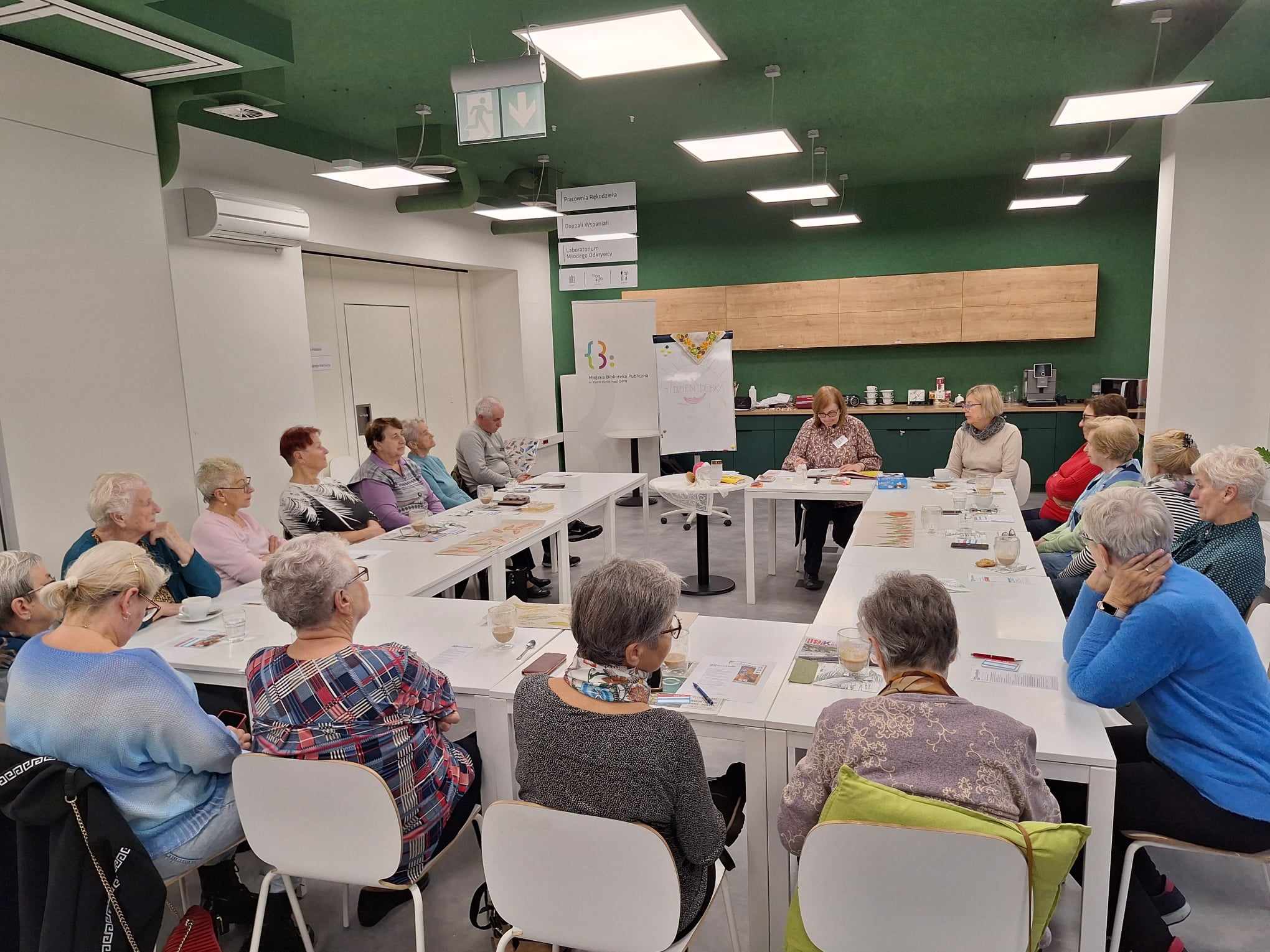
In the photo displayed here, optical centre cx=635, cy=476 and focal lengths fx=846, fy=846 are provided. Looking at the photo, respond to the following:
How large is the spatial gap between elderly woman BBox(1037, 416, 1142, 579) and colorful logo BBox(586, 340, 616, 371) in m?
5.32

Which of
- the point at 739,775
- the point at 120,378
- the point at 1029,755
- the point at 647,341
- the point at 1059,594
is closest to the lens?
the point at 1029,755

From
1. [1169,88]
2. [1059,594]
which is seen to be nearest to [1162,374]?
[1169,88]

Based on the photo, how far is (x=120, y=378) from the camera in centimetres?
456

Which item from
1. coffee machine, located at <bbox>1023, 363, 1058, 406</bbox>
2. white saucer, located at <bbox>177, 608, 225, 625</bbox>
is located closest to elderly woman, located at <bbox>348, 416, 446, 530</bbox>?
white saucer, located at <bbox>177, 608, 225, 625</bbox>

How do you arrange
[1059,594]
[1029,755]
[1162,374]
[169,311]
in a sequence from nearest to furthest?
[1029,755], [1059,594], [169,311], [1162,374]

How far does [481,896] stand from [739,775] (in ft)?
2.65

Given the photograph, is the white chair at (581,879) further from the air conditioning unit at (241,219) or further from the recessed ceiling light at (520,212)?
the recessed ceiling light at (520,212)

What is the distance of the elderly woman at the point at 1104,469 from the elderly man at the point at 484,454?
337cm

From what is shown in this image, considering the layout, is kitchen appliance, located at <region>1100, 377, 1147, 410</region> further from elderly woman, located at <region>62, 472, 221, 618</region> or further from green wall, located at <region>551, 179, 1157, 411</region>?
elderly woman, located at <region>62, 472, 221, 618</region>

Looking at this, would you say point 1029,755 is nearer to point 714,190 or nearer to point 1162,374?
point 1162,374

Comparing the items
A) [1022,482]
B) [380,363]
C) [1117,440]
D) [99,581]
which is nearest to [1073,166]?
[1022,482]

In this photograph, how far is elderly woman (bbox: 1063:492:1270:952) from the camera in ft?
6.41

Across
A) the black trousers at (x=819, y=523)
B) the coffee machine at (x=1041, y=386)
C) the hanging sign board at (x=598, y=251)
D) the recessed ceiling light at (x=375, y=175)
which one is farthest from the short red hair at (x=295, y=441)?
the coffee machine at (x=1041, y=386)

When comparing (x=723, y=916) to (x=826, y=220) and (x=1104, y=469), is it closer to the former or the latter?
(x=1104, y=469)
